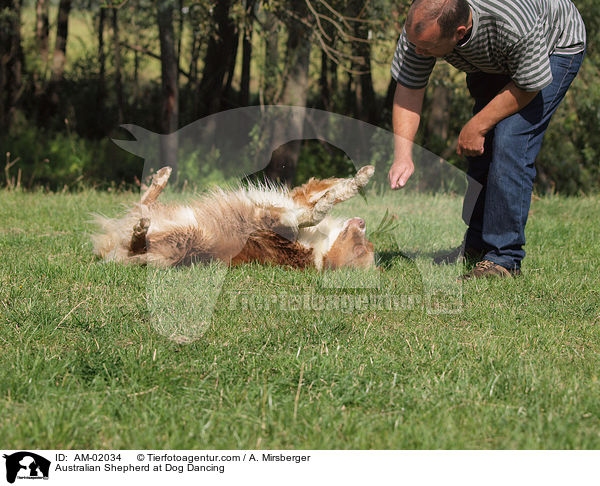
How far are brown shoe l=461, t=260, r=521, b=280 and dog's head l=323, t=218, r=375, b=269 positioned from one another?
70 cm

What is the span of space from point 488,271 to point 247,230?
1.70m

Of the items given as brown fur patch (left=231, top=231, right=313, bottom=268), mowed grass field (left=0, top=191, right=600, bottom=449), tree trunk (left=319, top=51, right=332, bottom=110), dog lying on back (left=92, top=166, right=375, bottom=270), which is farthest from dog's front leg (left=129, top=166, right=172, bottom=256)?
tree trunk (left=319, top=51, right=332, bottom=110)

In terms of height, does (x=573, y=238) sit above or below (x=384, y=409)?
above

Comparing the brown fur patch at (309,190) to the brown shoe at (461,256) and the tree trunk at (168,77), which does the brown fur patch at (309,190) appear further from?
the tree trunk at (168,77)

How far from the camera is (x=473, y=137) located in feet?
12.8

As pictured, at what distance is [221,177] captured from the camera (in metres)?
10.7

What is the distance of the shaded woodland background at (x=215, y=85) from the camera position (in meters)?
9.58

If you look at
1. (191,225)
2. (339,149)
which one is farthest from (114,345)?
(339,149)

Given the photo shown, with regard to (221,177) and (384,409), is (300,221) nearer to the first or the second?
(384,409)

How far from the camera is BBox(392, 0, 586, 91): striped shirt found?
3504 mm

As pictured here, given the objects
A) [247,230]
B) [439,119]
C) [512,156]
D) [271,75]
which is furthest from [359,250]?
[439,119]

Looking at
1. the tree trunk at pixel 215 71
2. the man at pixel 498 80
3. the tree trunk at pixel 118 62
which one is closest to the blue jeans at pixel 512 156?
the man at pixel 498 80

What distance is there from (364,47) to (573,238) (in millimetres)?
6485
